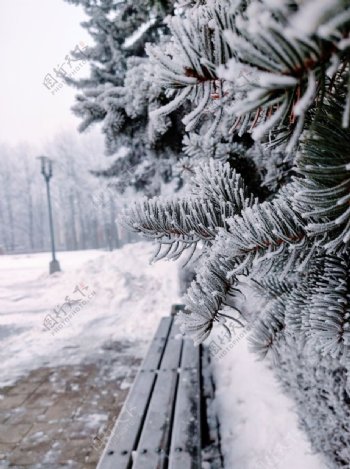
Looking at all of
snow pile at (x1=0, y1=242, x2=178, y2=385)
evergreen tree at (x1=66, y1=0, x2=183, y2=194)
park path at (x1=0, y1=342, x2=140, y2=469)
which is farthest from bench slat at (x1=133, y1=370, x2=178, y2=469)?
evergreen tree at (x1=66, y1=0, x2=183, y2=194)

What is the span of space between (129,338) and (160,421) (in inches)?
165

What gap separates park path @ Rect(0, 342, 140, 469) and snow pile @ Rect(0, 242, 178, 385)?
463mm

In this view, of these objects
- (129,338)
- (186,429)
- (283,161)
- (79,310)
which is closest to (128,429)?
(186,429)

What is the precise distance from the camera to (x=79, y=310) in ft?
28.3

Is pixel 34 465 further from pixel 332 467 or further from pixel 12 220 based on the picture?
pixel 12 220

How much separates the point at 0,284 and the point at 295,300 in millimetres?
13576

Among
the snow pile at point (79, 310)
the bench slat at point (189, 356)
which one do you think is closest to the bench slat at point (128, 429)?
the bench slat at point (189, 356)

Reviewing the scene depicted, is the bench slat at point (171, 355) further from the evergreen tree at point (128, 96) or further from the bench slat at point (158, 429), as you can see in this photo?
the evergreen tree at point (128, 96)

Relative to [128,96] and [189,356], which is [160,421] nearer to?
[189,356]

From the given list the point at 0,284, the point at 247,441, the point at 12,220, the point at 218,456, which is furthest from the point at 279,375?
the point at 12,220

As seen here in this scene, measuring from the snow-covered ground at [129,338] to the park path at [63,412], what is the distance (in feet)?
1.62

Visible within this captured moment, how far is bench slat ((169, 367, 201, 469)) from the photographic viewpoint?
2061 millimetres

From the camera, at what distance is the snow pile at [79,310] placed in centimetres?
593

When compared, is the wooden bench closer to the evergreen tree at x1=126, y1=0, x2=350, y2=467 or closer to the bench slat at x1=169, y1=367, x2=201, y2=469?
the bench slat at x1=169, y1=367, x2=201, y2=469
